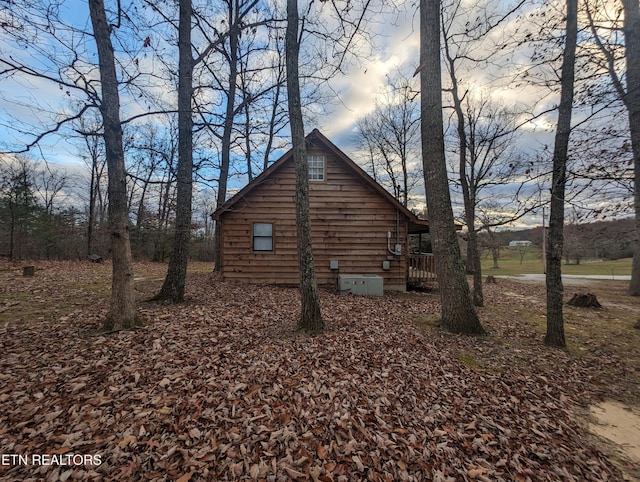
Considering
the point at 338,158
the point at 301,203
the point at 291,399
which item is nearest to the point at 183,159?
the point at 301,203

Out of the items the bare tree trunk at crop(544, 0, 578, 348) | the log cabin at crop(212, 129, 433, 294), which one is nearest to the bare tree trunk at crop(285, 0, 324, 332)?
the bare tree trunk at crop(544, 0, 578, 348)

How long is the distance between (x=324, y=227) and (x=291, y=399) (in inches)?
317

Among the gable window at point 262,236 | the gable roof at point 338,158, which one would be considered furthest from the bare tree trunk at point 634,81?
the gable window at point 262,236

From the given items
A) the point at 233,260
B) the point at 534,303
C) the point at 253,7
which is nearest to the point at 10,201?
the point at 233,260

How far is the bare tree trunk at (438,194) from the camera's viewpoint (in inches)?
218

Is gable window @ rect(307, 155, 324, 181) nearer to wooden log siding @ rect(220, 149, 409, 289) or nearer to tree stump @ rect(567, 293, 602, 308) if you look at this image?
wooden log siding @ rect(220, 149, 409, 289)

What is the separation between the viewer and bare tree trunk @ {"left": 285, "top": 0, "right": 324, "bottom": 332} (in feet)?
17.0

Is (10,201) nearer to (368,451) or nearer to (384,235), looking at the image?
(384,235)

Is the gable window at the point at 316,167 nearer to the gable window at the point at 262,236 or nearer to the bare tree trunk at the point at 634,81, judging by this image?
the gable window at the point at 262,236

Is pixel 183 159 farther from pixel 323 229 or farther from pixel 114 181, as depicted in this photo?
pixel 323 229

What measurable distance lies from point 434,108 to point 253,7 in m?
6.89

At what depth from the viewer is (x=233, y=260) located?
10.7 metres

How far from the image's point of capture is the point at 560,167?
4.97 meters

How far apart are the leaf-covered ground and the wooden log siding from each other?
5048 millimetres
